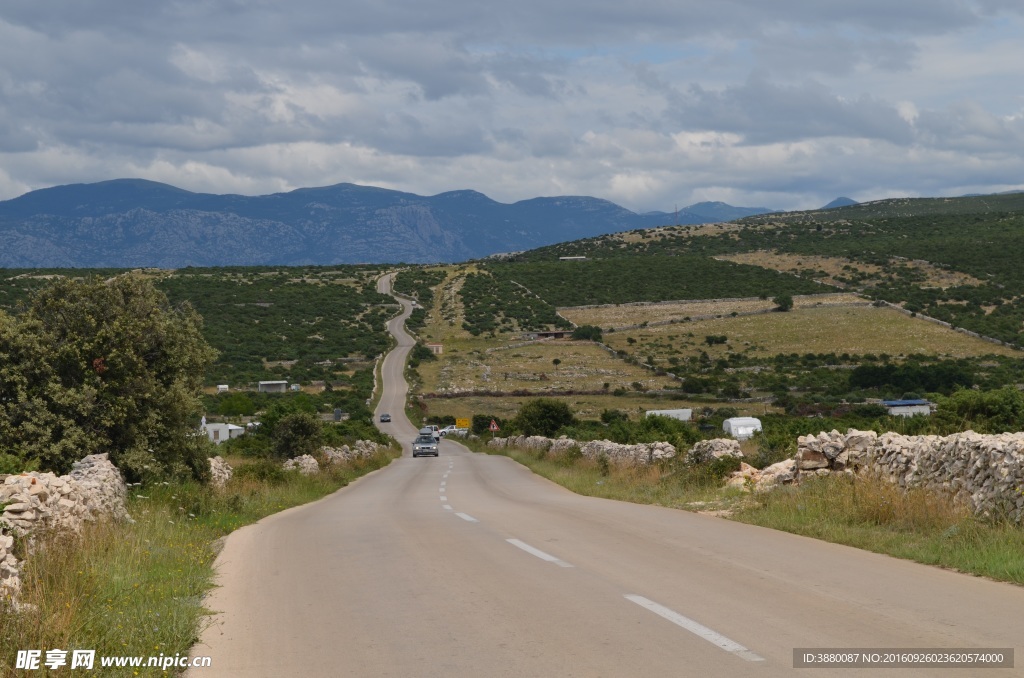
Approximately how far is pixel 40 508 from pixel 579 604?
5649mm

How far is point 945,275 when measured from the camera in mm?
114250

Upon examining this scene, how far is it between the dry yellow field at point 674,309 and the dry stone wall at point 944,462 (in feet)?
293

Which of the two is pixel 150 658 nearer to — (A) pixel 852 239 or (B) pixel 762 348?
(B) pixel 762 348

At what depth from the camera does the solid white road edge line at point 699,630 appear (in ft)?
21.9

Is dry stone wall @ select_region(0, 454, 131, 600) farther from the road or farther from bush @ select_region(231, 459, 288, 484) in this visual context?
bush @ select_region(231, 459, 288, 484)

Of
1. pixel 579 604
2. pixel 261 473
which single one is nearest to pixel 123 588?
pixel 579 604

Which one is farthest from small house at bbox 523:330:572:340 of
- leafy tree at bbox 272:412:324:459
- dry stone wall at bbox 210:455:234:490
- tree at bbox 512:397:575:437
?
dry stone wall at bbox 210:455:234:490

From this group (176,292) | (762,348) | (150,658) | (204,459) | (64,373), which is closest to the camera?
(150,658)

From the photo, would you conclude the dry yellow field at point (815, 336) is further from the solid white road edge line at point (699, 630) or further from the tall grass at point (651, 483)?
the solid white road edge line at point (699, 630)

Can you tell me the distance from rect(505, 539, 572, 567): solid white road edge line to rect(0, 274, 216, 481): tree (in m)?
8.09

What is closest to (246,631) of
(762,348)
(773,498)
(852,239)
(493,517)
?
(493,517)

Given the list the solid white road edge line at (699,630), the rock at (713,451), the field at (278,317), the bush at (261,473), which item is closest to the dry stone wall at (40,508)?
the solid white road edge line at (699,630)

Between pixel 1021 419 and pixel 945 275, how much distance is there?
3994 inches

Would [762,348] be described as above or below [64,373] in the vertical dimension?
below
